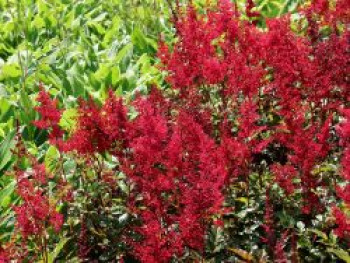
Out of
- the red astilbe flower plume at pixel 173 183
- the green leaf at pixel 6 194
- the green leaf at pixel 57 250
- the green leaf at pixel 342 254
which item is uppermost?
the red astilbe flower plume at pixel 173 183

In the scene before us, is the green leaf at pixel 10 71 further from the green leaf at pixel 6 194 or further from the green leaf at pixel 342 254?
the green leaf at pixel 342 254

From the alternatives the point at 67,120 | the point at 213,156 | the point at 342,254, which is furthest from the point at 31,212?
the point at 67,120

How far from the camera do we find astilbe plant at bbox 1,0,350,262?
3.56m

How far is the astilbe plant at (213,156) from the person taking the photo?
3.56 metres

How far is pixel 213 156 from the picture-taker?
3.75 m

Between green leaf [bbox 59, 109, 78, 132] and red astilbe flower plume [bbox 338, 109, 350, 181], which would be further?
green leaf [bbox 59, 109, 78, 132]

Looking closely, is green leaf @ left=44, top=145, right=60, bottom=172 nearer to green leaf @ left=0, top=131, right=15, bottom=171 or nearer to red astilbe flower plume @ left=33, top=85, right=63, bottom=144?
green leaf @ left=0, top=131, right=15, bottom=171

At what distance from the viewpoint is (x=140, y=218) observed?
4090mm

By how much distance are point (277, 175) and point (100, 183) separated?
1166mm

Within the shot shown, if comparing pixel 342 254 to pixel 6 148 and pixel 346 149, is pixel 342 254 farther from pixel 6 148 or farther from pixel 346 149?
pixel 6 148

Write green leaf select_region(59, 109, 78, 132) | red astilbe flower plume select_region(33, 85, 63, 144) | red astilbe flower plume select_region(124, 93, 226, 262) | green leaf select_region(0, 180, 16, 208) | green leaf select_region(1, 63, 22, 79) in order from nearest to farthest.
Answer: red astilbe flower plume select_region(124, 93, 226, 262) < red astilbe flower plume select_region(33, 85, 63, 144) < green leaf select_region(0, 180, 16, 208) < green leaf select_region(59, 109, 78, 132) < green leaf select_region(1, 63, 22, 79)

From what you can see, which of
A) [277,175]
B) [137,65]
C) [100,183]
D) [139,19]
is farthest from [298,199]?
[139,19]

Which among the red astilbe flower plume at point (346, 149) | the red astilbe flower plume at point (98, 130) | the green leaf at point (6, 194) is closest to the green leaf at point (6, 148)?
the green leaf at point (6, 194)

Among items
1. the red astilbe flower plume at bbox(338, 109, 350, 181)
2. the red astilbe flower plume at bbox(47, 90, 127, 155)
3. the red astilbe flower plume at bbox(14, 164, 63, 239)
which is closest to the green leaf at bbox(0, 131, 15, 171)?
the red astilbe flower plume at bbox(47, 90, 127, 155)
